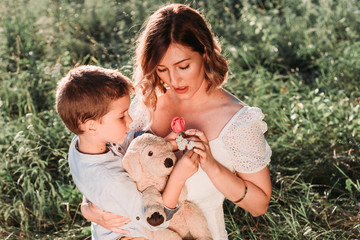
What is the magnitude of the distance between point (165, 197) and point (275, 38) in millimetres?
3526

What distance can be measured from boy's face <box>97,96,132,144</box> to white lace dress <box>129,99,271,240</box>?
442mm

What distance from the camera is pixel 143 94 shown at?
2.48 meters

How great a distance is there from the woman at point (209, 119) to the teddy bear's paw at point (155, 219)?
0.31 m

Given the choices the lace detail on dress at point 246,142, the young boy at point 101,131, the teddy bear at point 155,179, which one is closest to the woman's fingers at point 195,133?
the teddy bear at point 155,179

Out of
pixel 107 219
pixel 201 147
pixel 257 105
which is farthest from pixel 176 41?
pixel 257 105

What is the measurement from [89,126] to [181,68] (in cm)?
54

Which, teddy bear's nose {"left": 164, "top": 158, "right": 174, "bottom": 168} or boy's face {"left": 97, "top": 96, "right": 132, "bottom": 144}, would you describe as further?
boy's face {"left": 97, "top": 96, "right": 132, "bottom": 144}

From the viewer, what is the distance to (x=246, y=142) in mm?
2133

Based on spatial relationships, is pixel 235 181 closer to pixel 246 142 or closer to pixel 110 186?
pixel 246 142

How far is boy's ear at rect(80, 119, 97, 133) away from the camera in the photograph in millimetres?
2014

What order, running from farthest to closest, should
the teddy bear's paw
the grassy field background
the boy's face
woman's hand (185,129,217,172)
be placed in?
the grassy field background, the boy's face, woman's hand (185,129,217,172), the teddy bear's paw

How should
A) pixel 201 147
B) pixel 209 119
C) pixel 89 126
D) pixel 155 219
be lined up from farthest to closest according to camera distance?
pixel 209 119, pixel 89 126, pixel 201 147, pixel 155 219

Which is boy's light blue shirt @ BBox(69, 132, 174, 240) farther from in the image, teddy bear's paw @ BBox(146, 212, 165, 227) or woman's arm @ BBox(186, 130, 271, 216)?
woman's arm @ BBox(186, 130, 271, 216)

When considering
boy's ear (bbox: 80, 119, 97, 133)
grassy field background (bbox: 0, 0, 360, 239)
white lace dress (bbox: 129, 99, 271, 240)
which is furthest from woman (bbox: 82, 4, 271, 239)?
grassy field background (bbox: 0, 0, 360, 239)
